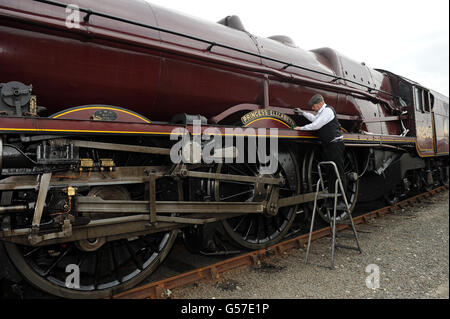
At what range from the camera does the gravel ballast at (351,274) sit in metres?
2.95

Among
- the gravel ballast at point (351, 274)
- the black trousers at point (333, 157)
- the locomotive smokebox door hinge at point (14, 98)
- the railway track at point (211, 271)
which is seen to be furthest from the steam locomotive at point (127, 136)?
the gravel ballast at point (351, 274)

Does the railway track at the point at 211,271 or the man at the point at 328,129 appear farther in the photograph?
the man at the point at 328,129

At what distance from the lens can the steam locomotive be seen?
2271 mm

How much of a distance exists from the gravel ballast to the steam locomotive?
0.43 meters

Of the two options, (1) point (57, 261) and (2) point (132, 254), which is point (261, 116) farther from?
(1) point (57, 261)

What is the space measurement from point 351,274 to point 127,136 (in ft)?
8.66

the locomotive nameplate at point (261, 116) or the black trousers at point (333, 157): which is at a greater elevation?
the locomotive nameplate at point (261, 116)

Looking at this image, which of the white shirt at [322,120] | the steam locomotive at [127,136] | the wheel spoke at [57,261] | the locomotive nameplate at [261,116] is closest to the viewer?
the steam locomotive at [127,136]

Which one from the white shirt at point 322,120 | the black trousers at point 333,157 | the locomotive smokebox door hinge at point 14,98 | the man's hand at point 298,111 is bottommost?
the black trousers at point 333,157

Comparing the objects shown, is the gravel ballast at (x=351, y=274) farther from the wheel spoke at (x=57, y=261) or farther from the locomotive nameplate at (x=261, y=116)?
the locomotive nameplate at (x=261, y=116)

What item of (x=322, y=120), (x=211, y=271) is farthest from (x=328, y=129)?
(x=211, y=271)

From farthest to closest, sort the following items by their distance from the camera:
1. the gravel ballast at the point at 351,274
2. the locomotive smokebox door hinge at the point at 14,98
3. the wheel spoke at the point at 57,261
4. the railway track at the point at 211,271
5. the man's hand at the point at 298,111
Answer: the man's hand at the point at 298,111, the gravel ballast at the point at 351,274, the railway track at the point at 211,271, the wheel spoke at the point at 57,261, the locomotive smokebox door hinge at the point at 14,98

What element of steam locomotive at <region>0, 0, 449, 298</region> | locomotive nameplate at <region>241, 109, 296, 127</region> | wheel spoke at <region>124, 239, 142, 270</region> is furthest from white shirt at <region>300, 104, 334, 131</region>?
wheel spoke at <region>124, 239, 142, 270</region>

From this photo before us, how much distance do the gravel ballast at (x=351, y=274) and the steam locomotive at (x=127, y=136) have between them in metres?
0.43
